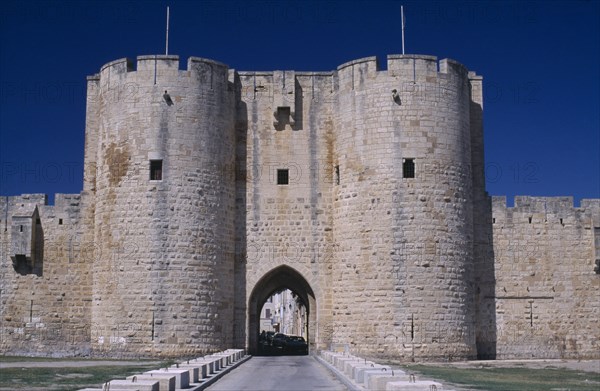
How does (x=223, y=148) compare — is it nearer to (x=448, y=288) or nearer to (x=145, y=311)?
(x=145, y=311)

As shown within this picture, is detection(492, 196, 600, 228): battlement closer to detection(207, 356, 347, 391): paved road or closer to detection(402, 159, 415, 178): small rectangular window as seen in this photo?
detection(402, 159, 415, 178): small rectangular window

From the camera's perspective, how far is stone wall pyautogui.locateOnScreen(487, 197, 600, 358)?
24516 millimetres

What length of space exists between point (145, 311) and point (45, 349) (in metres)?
4.22

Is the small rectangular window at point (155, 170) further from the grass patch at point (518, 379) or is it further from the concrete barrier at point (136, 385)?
the concrete barrier at point (136, 385)

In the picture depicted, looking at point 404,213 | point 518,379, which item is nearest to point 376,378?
point 518,379

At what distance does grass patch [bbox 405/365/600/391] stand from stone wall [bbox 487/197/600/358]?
5448 millimetres

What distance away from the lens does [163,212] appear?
23.2 m

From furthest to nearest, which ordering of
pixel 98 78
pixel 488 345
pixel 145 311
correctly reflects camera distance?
1. pixel 98 78
2. pixel 488 345
3. pixel 145 311

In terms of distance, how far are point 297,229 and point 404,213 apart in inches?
139

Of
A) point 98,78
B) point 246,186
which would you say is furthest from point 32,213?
point 246,186

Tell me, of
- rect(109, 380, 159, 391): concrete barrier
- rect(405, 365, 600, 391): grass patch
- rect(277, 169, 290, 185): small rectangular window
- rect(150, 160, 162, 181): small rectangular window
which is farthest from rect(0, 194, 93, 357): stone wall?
rect(109, 380, 159, 391): concrete barrier

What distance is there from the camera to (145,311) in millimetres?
22766

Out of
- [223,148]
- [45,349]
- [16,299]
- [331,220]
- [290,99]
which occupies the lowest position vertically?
[45,349]

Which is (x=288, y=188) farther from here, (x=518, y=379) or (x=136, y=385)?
(x=136, y=385)
